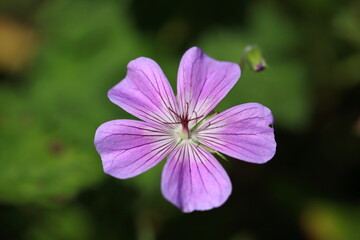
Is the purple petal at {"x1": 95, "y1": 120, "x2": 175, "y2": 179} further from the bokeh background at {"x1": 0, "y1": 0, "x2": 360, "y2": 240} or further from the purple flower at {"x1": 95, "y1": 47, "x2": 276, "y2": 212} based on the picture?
the bokeh background at {"x1": 0, "y1": 0, "x2": 360, "y2": 240}

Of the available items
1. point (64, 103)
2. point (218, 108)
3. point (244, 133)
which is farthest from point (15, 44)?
point (244, 133)

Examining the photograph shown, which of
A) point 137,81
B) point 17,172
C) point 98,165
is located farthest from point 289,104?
point 17,172

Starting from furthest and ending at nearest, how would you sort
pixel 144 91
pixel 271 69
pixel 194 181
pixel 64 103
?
pixel 271 69 < pixel 64 103 < pixel 144 91 < pixel 194 181

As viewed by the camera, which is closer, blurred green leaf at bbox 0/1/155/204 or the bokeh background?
blurred green leaf at bbox 0/1/155/204

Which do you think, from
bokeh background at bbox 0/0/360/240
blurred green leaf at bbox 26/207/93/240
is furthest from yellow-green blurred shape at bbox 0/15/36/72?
blurred green leaf at bbox 26/207/93/240

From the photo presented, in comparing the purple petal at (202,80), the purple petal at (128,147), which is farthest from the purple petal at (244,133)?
the purple petal at (128,147)

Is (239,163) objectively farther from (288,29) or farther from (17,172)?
(17,172)

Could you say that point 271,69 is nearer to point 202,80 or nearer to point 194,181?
point 202,80
